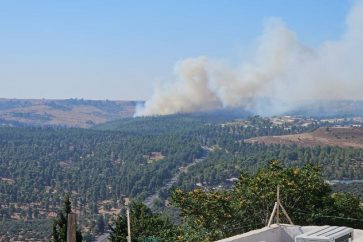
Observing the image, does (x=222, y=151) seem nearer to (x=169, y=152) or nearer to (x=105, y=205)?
(x=169, y=152)

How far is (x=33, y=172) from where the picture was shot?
160875 millimetres

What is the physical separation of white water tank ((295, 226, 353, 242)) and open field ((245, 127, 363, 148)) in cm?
15855

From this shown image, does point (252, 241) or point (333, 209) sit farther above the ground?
point (252, 241)

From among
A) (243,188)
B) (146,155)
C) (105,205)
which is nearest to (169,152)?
(146,155)

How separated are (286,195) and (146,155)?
522ft

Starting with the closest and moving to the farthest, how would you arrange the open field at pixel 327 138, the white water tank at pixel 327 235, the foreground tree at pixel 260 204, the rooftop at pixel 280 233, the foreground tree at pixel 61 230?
the white water tank at pixel 327 235 < the rooftop at pixel 280 233 < the foreground tree at pixel 61 230 < the foreground tree at pixel 260 204 < the open field at pixel 327 138

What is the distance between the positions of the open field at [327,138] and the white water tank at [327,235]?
15855 centimetres

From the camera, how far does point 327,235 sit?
1175 centimetres

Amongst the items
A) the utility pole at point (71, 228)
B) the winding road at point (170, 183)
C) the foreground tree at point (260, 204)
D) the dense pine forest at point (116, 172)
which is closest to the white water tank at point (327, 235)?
the utility pole at point (71, 228)

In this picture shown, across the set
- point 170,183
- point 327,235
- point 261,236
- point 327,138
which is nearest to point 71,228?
point 327,235

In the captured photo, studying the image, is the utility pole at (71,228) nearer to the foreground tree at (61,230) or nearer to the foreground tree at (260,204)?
the foreground tree at (61,230)

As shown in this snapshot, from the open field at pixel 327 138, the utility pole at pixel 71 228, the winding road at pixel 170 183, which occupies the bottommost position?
the winding road at pixel 170 183

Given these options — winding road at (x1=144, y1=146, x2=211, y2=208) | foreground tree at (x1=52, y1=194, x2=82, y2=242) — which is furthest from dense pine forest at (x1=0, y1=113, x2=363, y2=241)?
foreground tree at (x1=52, y1=194, x2=82, y2=242)

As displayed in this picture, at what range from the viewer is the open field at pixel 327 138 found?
170750 millimetres
